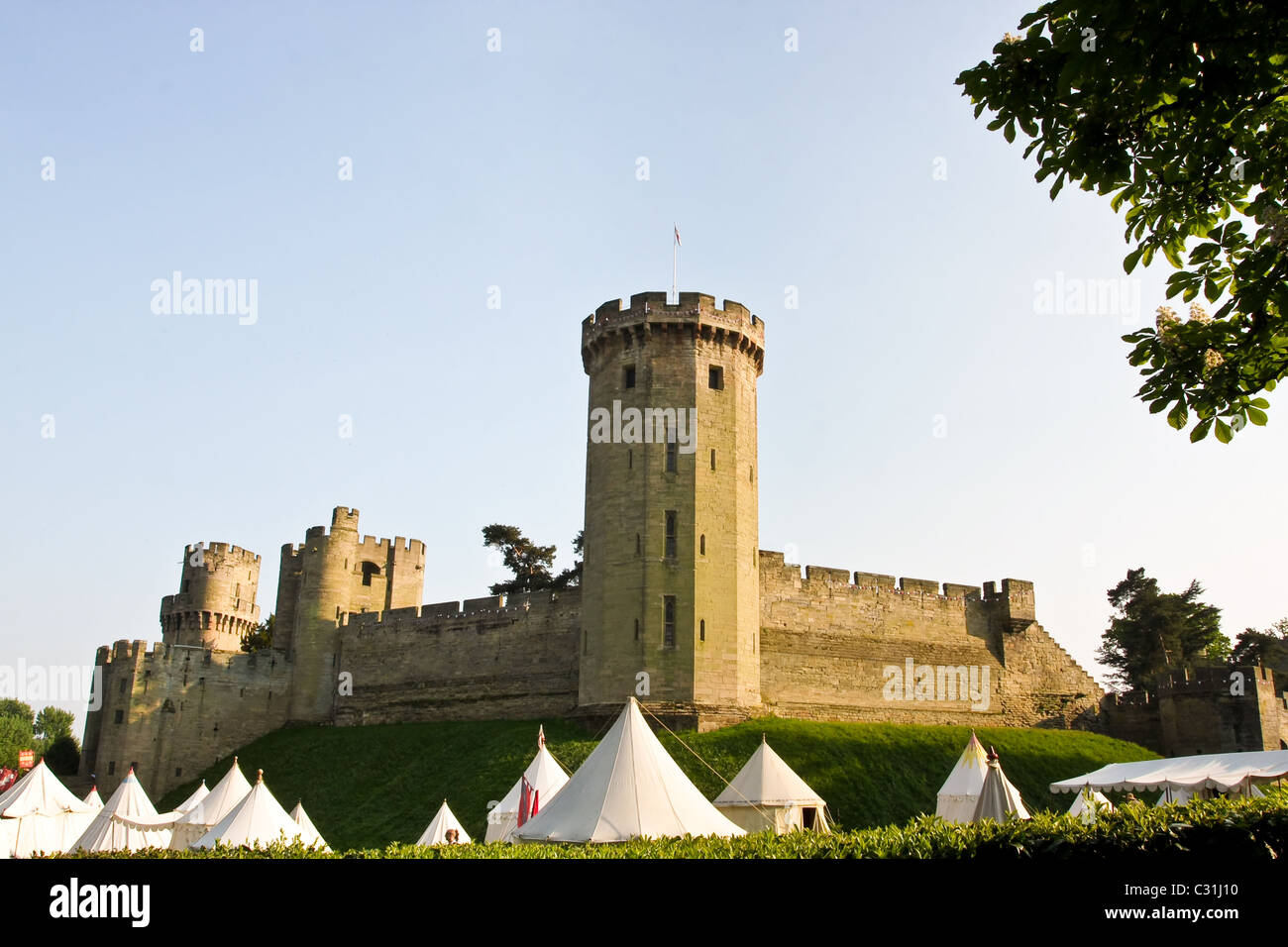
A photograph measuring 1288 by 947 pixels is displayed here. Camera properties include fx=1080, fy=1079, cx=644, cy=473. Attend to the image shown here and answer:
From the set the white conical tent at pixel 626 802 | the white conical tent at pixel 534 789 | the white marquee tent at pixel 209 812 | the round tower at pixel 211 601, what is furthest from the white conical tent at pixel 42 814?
the round tower at pixel 211 601

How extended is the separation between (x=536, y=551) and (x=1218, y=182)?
163 feet

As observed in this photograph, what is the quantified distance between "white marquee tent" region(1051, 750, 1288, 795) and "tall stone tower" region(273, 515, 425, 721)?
1120 inches

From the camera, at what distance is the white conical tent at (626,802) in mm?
15859

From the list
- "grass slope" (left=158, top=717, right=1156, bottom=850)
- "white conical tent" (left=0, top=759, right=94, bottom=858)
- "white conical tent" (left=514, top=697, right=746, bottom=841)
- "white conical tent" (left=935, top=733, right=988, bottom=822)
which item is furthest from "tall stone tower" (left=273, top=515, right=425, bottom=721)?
"white conical tent" (left=514, top=697, right=746, bottom=841)

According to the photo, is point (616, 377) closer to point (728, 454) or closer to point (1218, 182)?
point (728, 454)

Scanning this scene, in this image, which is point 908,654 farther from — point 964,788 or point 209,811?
point 209,811

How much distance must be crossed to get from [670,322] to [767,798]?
1627 centimetres

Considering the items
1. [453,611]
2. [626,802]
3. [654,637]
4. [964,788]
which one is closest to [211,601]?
[453,611]

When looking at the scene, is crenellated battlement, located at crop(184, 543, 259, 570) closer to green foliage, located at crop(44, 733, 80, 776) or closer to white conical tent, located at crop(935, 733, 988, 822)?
green foliage, located at crop(44, 733, 80, 776)

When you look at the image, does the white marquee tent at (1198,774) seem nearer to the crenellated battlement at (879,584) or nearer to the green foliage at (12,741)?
the crenellated battlement at (879,584)

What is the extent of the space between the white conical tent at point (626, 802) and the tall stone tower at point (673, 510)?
1445 centimetres

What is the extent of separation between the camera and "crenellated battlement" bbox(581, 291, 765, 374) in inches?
1367
